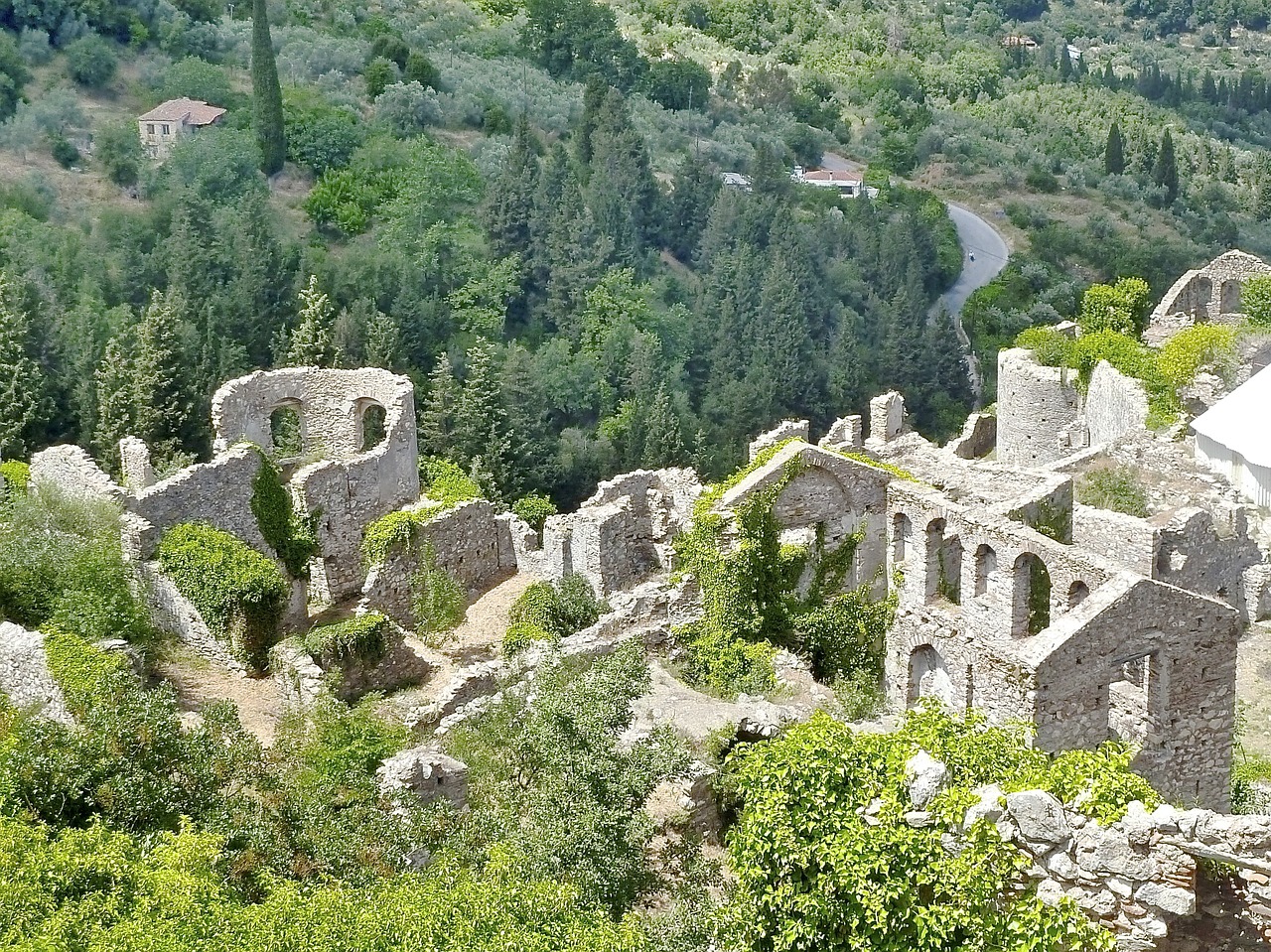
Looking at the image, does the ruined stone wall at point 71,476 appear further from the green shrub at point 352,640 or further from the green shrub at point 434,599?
the green shrub at point 434,599

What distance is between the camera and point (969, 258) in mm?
80250

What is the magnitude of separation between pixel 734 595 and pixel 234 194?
42.3 metres

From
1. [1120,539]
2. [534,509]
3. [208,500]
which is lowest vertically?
[534,509]

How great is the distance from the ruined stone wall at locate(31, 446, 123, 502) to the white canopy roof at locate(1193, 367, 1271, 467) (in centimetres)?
1768

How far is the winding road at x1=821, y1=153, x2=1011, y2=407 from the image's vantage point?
233ft

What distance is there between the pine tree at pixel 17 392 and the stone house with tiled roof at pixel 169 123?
83.7ft

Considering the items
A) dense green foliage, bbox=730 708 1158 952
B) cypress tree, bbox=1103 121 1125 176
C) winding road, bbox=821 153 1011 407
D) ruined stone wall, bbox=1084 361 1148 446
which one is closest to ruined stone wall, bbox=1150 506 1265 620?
ruined stone wall, bbox=1084 361 1148 446

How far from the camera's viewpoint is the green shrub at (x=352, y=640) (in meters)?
26.9

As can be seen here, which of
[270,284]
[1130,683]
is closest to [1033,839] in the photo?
[1130,683]

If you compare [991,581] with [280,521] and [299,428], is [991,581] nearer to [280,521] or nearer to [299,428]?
[280,521]

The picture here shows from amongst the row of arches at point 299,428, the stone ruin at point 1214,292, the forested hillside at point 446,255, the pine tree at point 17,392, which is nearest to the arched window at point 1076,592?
the row of arches at point 299,428

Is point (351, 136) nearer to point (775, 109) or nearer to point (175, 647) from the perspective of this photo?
point (775, 109)

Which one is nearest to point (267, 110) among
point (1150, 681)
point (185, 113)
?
point (185, 113)

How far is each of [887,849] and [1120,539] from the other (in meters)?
12.4
